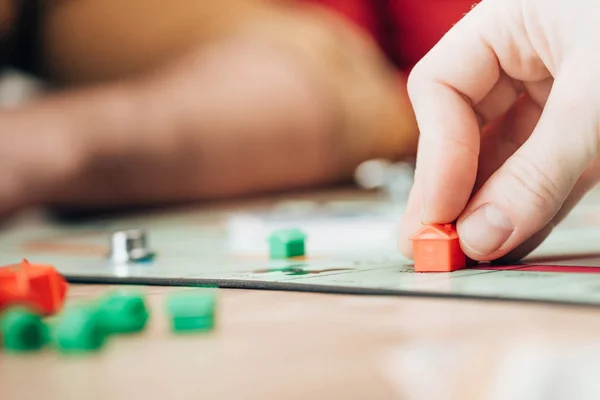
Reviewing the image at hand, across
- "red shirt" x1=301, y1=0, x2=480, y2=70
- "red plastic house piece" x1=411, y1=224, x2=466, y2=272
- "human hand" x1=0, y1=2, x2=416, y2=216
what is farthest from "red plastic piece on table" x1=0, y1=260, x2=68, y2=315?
"red shirt" x1=301, y1=0, x2=480, y2=70

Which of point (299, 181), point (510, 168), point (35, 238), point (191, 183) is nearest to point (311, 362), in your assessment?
point (510, 168)

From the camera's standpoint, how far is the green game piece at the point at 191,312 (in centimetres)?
45

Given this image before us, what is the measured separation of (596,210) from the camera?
41.4 inches

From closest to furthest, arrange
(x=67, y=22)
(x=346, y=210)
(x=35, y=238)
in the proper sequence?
(x=35, y=238) < (x=346, y=210) < (x=67, y=22)

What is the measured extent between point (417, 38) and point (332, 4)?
23 centimetres

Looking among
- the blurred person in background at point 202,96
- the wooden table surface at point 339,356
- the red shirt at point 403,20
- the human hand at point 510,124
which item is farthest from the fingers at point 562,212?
the red shirt at point 403,20

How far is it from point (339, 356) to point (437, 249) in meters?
0.21

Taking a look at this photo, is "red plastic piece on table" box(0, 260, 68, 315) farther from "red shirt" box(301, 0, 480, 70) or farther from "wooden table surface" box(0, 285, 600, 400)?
"red shirt" box(301, 0, 480, 70)

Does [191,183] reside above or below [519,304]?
above

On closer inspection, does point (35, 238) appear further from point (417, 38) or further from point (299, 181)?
point (417, 38)

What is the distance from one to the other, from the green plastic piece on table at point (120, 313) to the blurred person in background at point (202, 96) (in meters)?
0.79

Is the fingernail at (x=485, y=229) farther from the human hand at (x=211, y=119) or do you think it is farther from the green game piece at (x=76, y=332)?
the human hand at (x=211, y=119)

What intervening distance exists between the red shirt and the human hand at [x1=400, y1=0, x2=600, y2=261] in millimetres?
1394

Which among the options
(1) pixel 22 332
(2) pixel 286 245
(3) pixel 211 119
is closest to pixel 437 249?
(2) pixel 286 245
